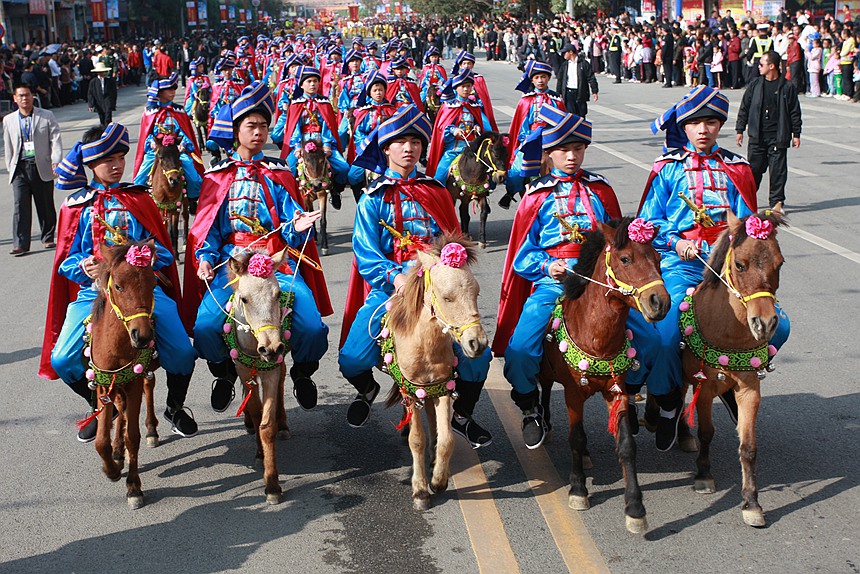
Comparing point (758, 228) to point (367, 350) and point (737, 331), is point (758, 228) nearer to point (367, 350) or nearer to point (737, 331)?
point (737, 331)

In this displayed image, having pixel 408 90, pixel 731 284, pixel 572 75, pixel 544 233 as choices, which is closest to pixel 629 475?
pixel 731 284

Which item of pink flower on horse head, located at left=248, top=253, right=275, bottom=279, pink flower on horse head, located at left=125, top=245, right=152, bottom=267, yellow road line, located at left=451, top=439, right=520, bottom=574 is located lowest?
yellow road line, located at left=451, top=439, right=520, bottom=574

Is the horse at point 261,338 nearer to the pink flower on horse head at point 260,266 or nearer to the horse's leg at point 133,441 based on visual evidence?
the pink flower on horse head at point 260,266

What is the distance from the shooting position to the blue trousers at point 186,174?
13727mm

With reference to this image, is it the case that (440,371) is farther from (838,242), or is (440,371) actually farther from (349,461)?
(838,242)

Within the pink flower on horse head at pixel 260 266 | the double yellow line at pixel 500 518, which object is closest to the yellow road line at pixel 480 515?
the double yellow line at pixel 500 518

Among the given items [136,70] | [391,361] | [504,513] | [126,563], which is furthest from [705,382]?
[136,70]

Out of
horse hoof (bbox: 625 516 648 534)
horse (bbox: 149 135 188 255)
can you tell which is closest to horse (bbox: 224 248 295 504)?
horse hoof (bbox: 625 516 648 534)

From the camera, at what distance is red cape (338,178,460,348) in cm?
769

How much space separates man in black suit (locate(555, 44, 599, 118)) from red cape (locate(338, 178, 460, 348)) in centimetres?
1469

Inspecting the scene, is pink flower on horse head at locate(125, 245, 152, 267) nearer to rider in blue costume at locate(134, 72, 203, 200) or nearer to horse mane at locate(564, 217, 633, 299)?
horse mane at locate(564, 217, 633, 299)

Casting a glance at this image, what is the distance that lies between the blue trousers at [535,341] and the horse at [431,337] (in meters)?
0.49

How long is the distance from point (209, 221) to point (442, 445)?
8.15 ft

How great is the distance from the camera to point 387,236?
7.67 metres
